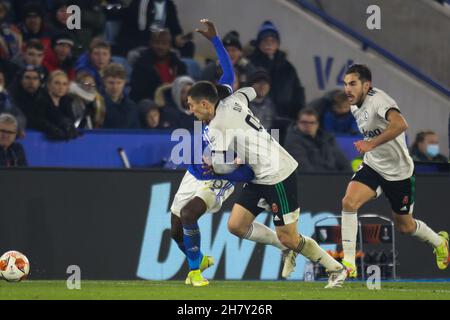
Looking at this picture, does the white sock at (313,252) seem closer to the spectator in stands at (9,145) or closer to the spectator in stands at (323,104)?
the spectator in stands at (9,145)

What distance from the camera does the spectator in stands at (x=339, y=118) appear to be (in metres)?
17.4

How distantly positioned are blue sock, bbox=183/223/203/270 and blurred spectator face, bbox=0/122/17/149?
3284 millimetres

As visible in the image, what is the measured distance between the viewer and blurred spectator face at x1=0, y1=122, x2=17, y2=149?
1516cm

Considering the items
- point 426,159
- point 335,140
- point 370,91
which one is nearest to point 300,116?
point 335,140

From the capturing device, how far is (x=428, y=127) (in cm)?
1867

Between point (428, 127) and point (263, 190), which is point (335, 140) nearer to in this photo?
point (428, 127)

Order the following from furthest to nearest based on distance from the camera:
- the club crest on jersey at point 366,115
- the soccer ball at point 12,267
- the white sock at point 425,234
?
the white sock at point 425,234
the club crest on jersey at point 366,115
the soccer ball at point 12,267

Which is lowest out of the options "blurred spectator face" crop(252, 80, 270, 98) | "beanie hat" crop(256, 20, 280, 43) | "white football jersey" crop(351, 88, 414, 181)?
"white football jersey" crop(351, 88, 414, 181)

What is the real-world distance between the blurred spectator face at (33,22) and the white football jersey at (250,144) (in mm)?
5431

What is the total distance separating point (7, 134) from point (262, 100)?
3.37 meters

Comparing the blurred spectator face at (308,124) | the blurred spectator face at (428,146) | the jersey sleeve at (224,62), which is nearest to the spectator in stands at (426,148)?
the blurred spectator face at (428,146)

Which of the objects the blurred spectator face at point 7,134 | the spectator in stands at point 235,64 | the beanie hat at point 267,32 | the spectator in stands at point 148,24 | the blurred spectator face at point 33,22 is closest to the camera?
the blurred spectator face at point 7,134

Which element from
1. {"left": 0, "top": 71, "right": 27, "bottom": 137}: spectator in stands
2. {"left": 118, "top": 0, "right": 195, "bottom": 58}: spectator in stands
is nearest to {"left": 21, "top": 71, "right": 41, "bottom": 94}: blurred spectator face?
{"left": 0, "top": 71, "right": 27, "bottom": 137}: spectator in stands

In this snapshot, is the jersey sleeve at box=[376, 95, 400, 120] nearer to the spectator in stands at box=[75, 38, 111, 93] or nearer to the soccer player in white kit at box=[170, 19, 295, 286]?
the soccer player in white kit at box=[170, 19, 295, 286]
